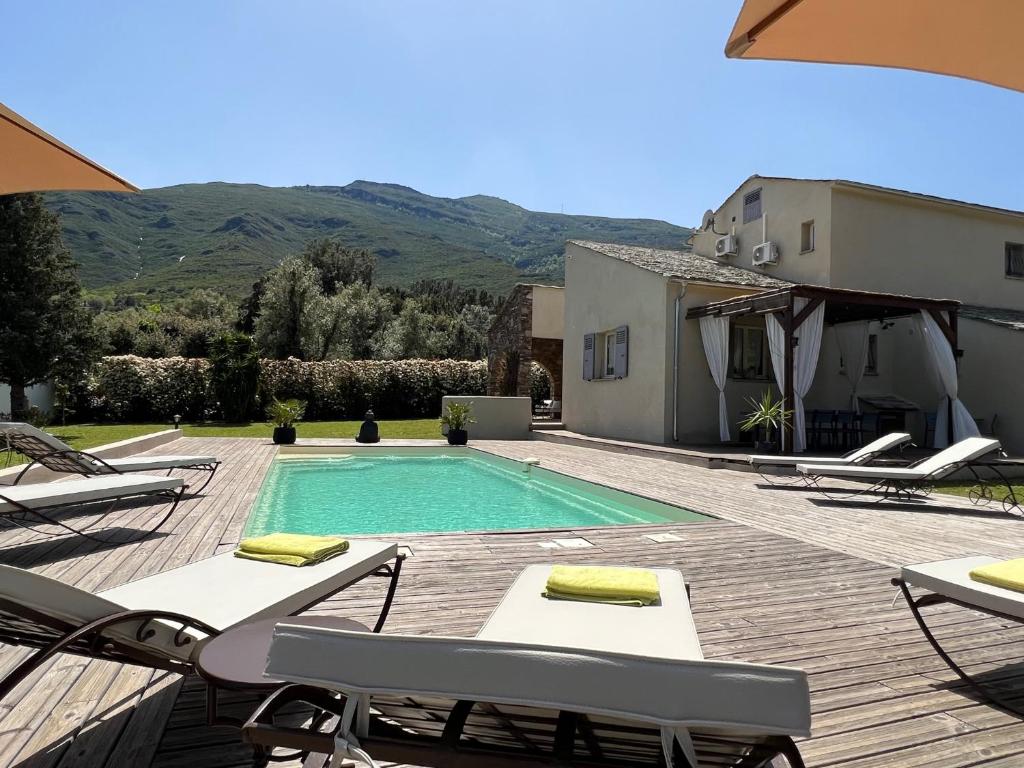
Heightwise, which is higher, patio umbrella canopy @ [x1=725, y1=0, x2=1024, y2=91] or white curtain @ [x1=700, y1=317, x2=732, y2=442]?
patio umbrella canopy @ [x1=725, y1=0, x2=1024, y2=91]

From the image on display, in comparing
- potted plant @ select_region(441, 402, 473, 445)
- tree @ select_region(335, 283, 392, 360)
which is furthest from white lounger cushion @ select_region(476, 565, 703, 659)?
tree @ select_region(335, 283, 392, 360)

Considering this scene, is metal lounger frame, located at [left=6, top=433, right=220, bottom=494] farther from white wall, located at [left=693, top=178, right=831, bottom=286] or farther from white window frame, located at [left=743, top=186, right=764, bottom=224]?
white window frame, located at [left=743, top=186, right=764, bottom=224]

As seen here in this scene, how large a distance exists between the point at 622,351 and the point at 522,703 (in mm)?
14167

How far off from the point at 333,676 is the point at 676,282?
13.1 meters

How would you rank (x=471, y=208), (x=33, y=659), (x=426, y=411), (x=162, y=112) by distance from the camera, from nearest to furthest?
(x=33, y=659) < (x=162, y=112) < (x=426, y=411) < (x=471, y=208)

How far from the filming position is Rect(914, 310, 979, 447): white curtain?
11.5 metres

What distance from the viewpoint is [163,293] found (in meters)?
57.4

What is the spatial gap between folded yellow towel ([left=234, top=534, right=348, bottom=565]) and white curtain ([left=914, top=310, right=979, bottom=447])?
12182 mm

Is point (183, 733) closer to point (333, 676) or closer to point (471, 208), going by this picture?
point (333, 676)

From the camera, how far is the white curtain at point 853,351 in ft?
46.4

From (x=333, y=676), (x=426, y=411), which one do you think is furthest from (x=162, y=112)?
(x=333, y=676)

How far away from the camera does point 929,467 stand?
738cm

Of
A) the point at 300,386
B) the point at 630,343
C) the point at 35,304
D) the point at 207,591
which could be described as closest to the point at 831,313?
the point at 630,343

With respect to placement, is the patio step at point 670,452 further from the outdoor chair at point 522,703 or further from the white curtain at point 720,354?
the outdoor chair at point 522,703
